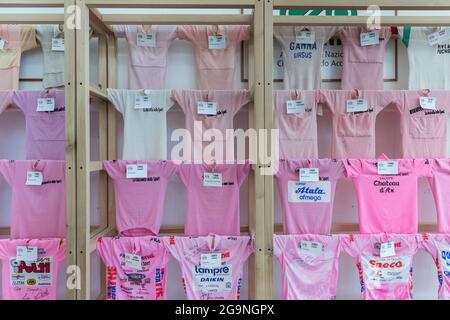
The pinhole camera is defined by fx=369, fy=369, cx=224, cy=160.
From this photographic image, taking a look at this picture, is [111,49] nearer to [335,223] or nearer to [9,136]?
[9,136]

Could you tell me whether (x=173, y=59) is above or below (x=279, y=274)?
above

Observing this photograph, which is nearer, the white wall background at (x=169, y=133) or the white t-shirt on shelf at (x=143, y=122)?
the white t-shirt on shelf at (x=143, y=122)

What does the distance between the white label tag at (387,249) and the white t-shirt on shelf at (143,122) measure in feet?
4.14

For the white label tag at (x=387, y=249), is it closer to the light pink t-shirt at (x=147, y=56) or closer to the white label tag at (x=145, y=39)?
the light pink t-shirt at (x=147, y=56)

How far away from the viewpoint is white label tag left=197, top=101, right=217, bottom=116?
2.01m

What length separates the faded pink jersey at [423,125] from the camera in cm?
202

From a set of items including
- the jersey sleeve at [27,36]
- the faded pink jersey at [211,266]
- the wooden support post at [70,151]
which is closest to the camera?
the wooden support post at [70,151]

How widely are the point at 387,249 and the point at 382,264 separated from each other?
0.29 ft

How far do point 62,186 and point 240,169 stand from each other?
972 millimetres

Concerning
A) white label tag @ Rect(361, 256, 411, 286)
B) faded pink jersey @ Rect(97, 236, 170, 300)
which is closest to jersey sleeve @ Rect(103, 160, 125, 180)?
faded pink jersey @ Rect(97, 236, 170, 300)

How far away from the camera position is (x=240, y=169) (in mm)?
1987

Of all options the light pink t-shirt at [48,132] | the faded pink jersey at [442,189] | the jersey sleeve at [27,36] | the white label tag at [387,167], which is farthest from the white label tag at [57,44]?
the faded pink jersey at [442,189]

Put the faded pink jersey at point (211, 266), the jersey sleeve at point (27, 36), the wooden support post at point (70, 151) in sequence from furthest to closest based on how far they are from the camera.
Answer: the jersey sleeve at point (27, 36), the faded pink jersey at point (211, 266), the wooden support post at point (70, 151)
